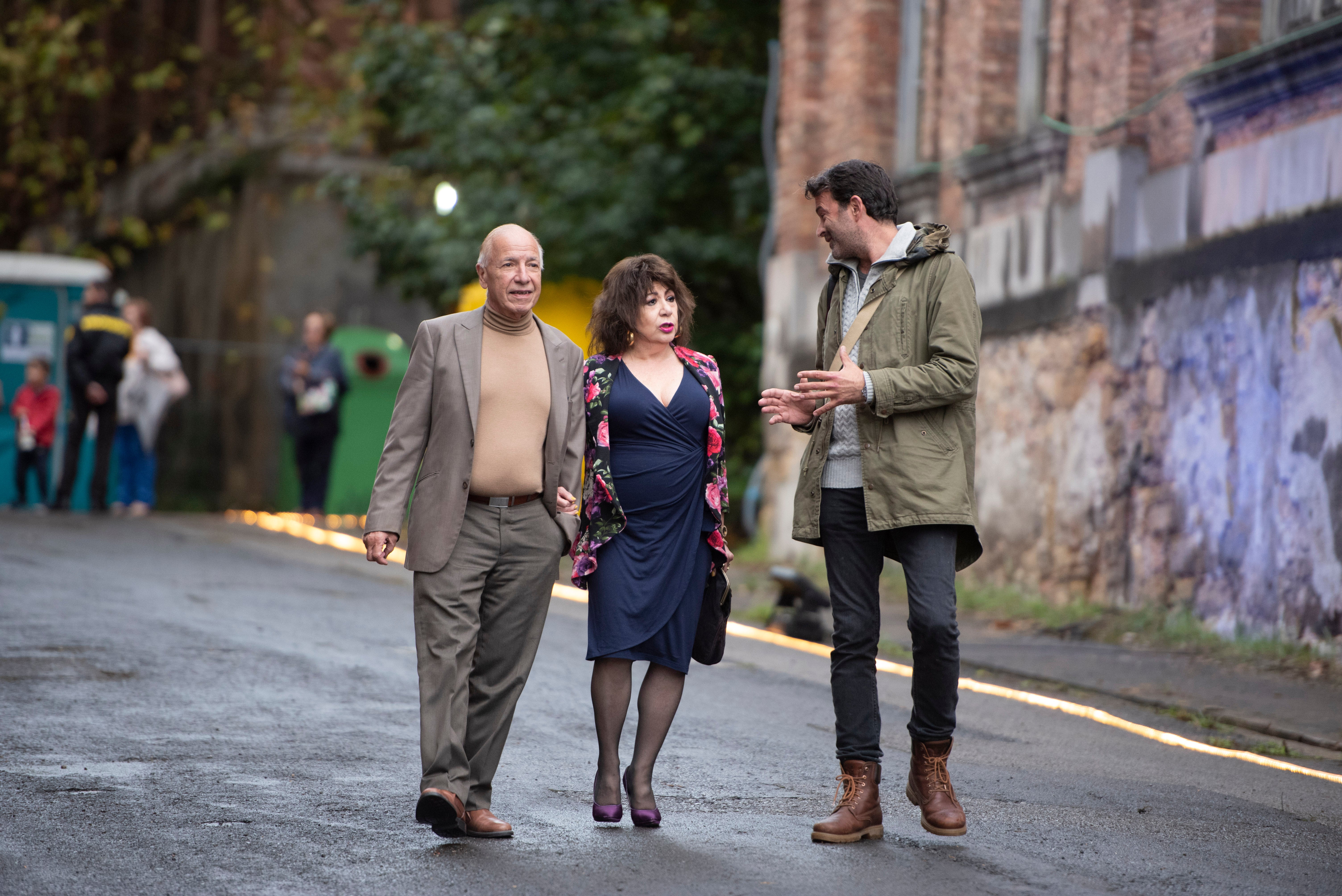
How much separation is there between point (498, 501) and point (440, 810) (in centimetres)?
92

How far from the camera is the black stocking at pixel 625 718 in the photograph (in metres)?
5.04

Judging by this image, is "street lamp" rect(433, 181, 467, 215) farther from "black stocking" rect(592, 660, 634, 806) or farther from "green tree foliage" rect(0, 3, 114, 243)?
"black stocking" rect(592, 660, 634, 806)

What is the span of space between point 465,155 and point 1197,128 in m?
8.71

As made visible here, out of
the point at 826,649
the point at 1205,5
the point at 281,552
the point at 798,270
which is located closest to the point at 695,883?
the point at 826,649

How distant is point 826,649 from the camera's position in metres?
9.59

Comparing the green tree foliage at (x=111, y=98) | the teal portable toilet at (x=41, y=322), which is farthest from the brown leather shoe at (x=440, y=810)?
the green tree foliage at (x=111, y=98)

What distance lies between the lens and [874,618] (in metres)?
5.07

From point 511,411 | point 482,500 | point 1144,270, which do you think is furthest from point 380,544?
point 1144,270

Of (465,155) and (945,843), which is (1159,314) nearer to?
(945,843)

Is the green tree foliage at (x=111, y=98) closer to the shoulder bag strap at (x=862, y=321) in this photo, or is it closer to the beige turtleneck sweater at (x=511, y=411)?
the beige turtleneck sweater at (x=511, y=411)

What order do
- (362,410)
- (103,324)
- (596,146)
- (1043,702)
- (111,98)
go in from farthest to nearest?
(111,98), (362,410), (596,146), (103,324), (1043,702)

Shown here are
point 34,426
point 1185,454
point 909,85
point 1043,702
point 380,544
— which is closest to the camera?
point 380,544

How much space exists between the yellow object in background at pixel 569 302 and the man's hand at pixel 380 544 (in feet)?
37.4

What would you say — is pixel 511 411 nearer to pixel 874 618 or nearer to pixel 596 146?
pixel 874 618
